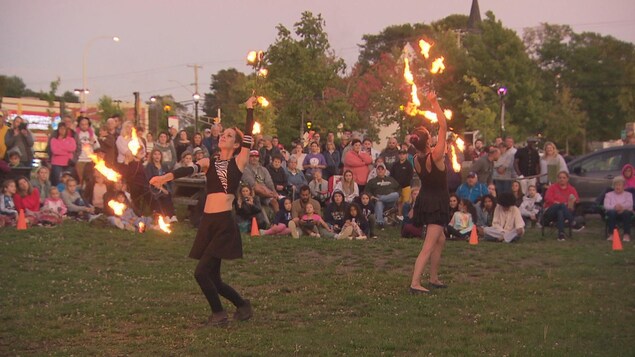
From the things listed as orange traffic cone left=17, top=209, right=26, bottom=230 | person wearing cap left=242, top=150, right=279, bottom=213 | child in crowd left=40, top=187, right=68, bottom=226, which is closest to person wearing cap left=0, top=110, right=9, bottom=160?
child in crowd left=40, top=187, right=68, bottom=226

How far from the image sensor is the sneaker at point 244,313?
315 inches

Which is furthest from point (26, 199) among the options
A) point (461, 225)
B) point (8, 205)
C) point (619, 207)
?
point (619, 207)

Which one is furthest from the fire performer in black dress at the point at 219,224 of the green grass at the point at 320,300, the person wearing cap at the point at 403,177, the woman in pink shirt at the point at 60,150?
the woman in pink shirt at the point at 60,150

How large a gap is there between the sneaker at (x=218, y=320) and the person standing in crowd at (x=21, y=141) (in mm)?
12451

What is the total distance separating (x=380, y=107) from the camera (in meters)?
40.9

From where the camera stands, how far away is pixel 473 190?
16.8 m

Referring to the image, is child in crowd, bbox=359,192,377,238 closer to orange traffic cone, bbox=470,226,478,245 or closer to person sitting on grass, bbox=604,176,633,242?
orange traffic cone, bbox=470,226,478,245

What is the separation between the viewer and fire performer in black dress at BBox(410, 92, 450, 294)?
9305mm

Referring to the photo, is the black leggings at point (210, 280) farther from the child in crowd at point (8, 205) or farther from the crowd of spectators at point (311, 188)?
the child in crowd at point (8, 205)

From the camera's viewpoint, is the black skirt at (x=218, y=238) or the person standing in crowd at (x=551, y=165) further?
the person standing in crowd at (x=551, y=165)

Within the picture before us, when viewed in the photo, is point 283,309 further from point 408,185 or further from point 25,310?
point 408,185

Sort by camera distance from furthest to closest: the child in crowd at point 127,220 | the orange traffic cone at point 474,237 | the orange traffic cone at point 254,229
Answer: the child in crowd at point 127,220
the orange traffic cone at point 254,229
the orange traffic cone at point 474,237

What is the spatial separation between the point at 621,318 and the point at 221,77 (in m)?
68.3

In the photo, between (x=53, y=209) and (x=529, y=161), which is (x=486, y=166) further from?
(x=53, y=209)
